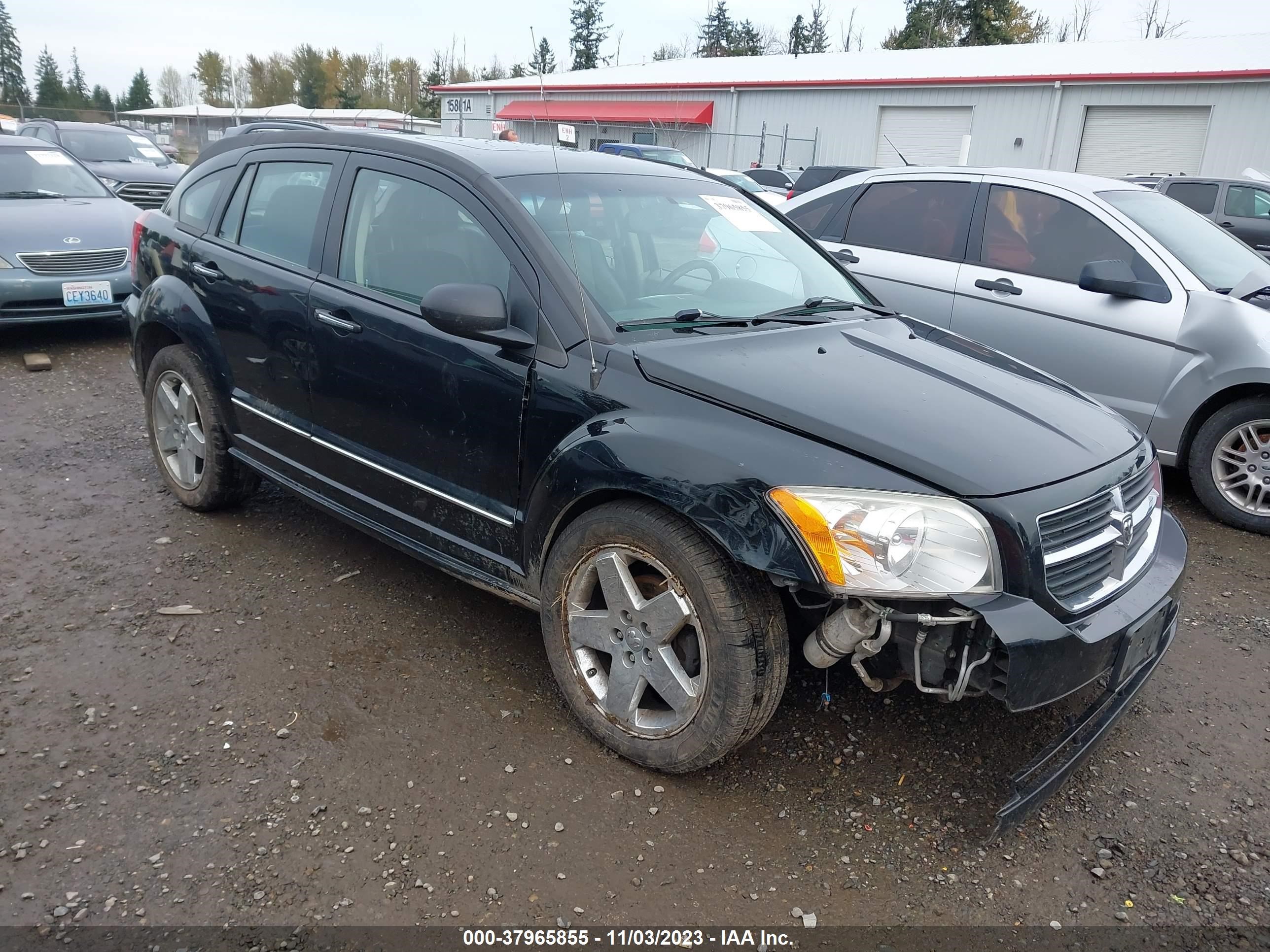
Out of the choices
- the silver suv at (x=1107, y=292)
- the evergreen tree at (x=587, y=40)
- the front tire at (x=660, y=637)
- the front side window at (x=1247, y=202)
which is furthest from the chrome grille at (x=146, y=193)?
the evergreen tree at (x=587, y=40)

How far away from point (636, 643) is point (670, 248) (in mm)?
1470

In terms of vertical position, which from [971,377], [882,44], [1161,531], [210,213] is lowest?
[1161,531]

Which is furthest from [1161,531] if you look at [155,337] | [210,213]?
[155,337]

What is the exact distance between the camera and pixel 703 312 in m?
3.11

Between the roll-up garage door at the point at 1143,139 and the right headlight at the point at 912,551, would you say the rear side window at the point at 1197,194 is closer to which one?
the roll-up garage door at the point at 1143,139

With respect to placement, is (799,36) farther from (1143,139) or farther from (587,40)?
(1143,139)

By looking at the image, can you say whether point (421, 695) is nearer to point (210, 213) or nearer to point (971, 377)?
point (971, 377)

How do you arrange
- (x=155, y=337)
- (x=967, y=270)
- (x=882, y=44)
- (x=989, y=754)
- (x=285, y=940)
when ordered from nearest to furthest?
(x=285, y=940), (x=989, y=754), (x=155, y=337), (x=967, y=270), (x=882, y=44)

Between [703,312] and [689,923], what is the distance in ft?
6.14

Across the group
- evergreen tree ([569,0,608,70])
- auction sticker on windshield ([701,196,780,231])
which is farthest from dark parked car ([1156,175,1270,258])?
evergreen tree ([569,0,608,70])

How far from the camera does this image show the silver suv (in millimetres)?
4785

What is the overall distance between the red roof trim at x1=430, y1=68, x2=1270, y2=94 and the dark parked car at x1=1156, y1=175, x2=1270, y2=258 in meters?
9.43

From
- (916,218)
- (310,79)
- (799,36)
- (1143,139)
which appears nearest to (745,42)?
(799,36)

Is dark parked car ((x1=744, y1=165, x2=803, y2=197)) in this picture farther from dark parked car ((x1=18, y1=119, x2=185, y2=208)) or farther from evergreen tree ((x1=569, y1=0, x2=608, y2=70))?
evergreen tree ((x1=569, y1=0, x2=608, y2=70))
